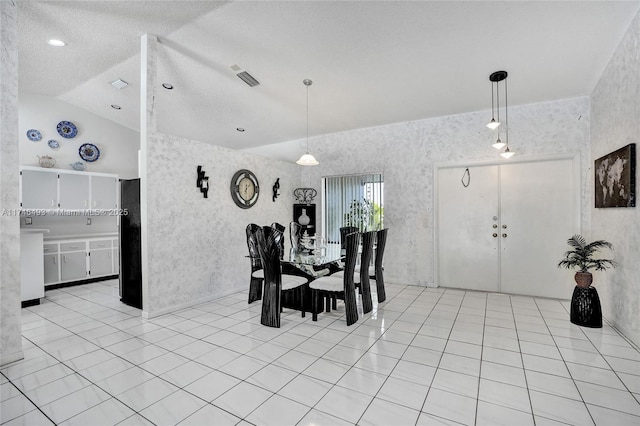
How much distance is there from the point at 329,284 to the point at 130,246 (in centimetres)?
263

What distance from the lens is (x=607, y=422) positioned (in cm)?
170

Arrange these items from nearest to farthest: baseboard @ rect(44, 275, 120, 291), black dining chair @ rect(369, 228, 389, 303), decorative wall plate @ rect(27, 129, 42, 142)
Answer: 1. black dining chair @ rect(369, 228, 389, 303)
2. baseboard @ rect(44, 275, 120, 291)
3. decorative wall plate @ rect(27, 129, 42, 142)

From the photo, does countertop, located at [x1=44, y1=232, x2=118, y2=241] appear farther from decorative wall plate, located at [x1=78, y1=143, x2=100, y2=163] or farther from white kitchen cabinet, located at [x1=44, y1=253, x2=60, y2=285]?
decorative wall plate, located at [x1=78, y1=143, x2=100, y2=163]

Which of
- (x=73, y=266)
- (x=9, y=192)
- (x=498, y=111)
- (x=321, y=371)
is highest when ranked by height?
(x=498, y=111)

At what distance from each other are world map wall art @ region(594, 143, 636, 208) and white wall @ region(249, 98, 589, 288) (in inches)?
23.4

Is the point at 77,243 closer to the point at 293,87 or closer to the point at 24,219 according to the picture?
the point at 24,219

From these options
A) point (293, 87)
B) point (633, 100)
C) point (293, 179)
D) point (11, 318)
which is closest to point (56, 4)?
point (293, 87)

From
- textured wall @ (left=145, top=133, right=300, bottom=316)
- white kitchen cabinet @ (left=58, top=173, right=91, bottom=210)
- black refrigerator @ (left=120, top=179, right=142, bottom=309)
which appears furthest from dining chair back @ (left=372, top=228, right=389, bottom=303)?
white kitchen cabinet @ (left=58, top=173, right=91, bottom=210)

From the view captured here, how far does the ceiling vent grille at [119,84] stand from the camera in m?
4.58

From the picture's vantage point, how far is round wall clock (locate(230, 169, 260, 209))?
Result: 4594 millimetres

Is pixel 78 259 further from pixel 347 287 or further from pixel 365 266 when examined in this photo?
pixel 365 266

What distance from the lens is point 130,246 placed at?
381cm

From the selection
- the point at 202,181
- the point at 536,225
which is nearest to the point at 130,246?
the point at 202,181

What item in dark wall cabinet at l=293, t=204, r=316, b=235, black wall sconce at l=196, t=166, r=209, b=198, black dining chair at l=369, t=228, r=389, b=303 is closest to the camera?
black dining chair at l=369, t=228, r=389, b=303
